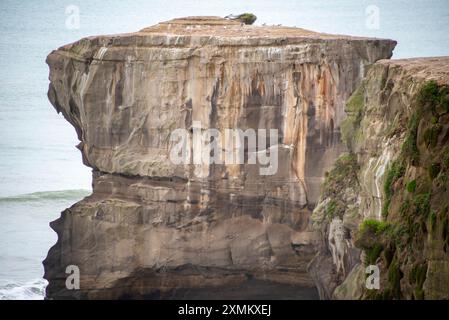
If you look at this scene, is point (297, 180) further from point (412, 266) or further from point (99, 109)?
point (412, 266)

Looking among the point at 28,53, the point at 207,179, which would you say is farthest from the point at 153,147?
the point at 28,53

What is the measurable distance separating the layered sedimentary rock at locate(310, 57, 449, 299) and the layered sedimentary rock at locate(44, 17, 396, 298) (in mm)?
2735

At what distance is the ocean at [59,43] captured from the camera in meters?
84.7

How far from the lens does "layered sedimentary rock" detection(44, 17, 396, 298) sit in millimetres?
56906

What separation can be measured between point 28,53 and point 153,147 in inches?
2046

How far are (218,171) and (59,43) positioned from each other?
172 feet

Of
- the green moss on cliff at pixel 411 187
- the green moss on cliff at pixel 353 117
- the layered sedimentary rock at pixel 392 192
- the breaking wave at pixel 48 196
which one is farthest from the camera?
the breaking wave at pixel 48 196

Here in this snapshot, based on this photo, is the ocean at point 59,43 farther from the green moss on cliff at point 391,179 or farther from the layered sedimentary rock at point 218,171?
the green moss on cliff at point 391,179

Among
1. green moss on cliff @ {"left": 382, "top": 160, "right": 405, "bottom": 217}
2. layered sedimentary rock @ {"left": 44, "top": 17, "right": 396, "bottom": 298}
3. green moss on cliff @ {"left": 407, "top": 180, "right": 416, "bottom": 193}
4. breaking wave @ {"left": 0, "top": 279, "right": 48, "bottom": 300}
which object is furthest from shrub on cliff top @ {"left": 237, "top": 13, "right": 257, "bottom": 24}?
green moss on cliff @ {"left": 407, "top": 180, "right": 416, "bottom": 193}

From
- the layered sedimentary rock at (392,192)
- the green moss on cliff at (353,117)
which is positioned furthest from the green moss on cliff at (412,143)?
the green moss on cliff at (353,117)

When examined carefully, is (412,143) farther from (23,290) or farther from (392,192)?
(23,290)

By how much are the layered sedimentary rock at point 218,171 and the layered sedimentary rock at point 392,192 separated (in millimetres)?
2735

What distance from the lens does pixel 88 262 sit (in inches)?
2263

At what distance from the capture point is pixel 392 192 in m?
44.0
